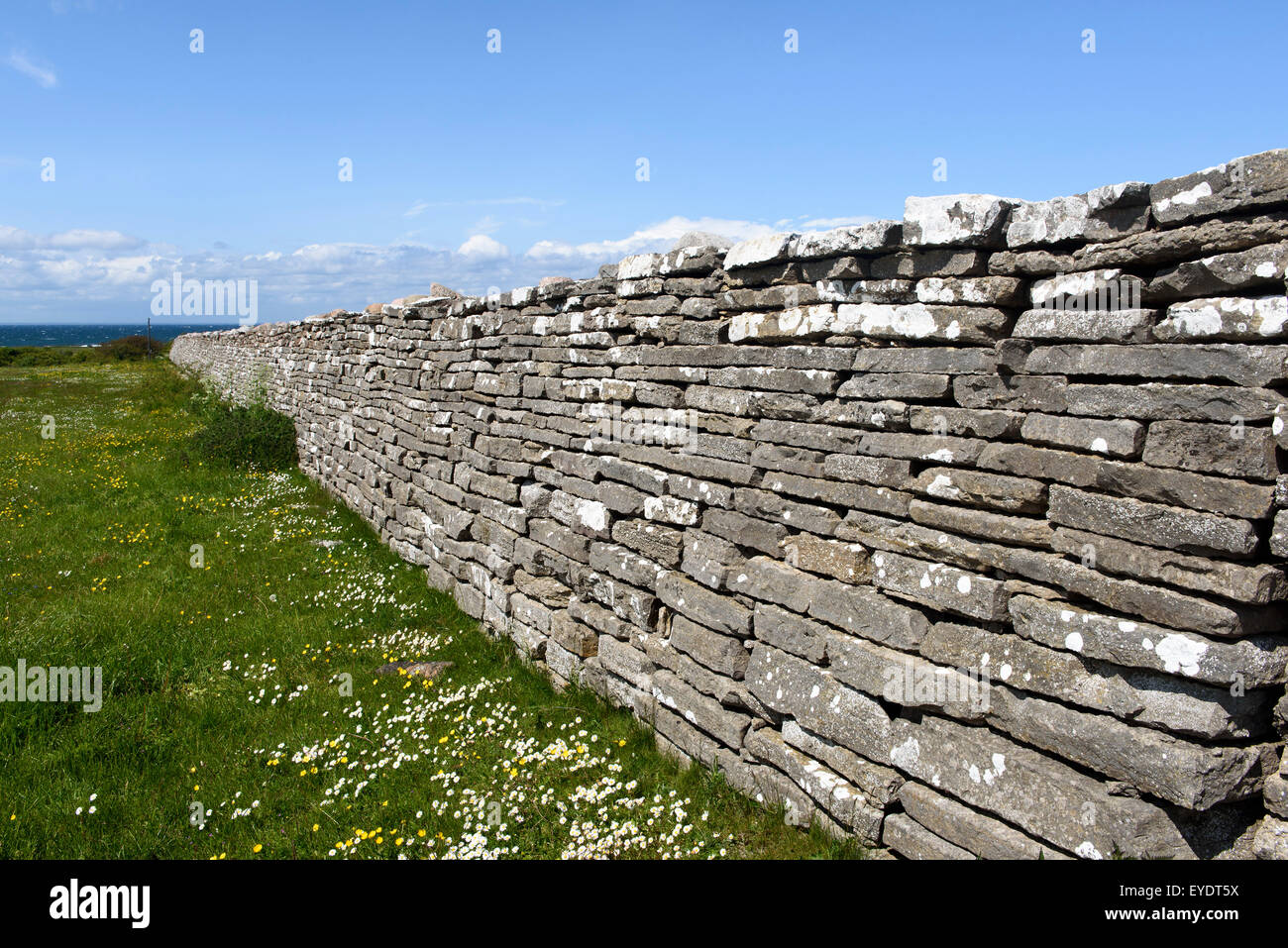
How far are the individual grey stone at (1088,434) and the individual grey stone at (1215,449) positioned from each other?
0.06 m

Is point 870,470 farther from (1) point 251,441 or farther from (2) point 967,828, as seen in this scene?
(1) point 251,441

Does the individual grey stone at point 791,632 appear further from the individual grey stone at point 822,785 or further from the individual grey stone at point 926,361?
the individual grey stone at point 926,361

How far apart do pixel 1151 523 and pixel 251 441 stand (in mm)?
15751

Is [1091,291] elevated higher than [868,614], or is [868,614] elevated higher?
[1091,291]

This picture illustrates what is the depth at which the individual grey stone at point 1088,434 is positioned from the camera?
9.78 feet

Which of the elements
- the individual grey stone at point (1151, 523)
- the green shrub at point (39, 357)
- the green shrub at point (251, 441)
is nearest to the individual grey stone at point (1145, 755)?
the individual grey stone at point (1151, 523)

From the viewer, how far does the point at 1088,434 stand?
311 cm

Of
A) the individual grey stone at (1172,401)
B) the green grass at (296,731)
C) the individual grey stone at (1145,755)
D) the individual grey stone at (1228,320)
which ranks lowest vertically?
the green grass at (296,731)

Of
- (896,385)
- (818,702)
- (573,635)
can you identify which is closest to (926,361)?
(896,385)

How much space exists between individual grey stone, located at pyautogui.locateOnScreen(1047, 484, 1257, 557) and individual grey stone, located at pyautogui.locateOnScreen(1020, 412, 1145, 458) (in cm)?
18

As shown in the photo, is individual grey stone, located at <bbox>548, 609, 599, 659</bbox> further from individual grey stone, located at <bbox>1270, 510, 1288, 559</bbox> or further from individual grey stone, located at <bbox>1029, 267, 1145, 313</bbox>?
individual grey stone, located at <bbox>1270, 510, 1288, 559</bbox>

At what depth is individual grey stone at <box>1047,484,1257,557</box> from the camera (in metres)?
2.72

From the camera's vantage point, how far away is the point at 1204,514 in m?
2.79

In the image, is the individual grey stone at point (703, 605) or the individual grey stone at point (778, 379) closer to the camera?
the individual grey stone at point (778, 379)
